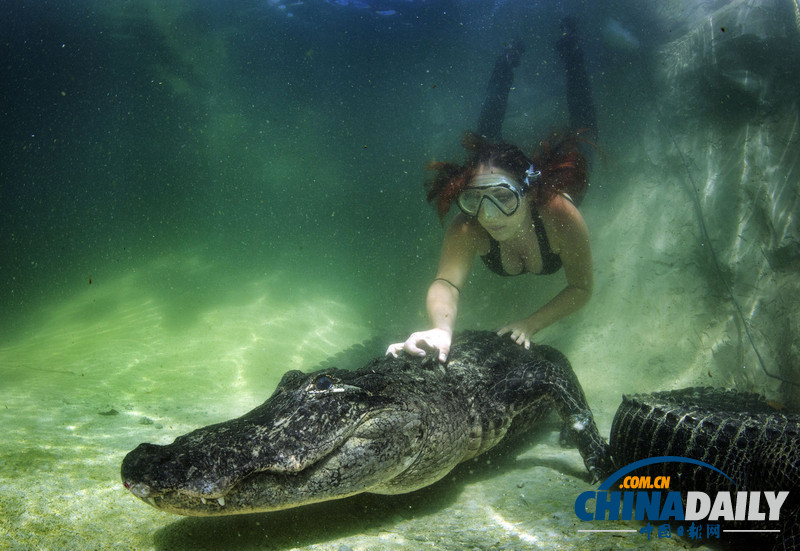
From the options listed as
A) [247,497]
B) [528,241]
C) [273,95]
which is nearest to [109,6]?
[273,95]

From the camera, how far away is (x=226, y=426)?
183 centimetres

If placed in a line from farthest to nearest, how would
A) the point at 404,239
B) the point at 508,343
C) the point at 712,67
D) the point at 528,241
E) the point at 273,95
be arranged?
1. the point at 273,95
2. the point at 404,239
3. the point at 712,67
4. the point at 528,241
5. the point at 508,343

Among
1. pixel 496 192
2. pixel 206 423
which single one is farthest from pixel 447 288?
pixel 206 423

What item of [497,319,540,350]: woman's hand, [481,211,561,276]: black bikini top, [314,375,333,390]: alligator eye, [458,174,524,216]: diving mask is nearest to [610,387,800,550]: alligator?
[497,319,540,350]: woman's hand

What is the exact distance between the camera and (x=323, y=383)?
2045 millimetres

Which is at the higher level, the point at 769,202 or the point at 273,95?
the point at 273,95

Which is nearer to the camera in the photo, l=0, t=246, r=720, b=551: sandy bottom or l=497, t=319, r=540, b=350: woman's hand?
l=0, t=246, r=720, b=551: sandy bottom

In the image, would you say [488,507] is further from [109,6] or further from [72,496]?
[109,6]

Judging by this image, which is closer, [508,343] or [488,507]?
[488,507]

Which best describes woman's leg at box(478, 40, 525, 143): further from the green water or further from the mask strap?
the mask strap

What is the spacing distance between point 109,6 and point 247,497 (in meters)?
21.2

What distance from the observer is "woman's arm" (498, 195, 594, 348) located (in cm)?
419

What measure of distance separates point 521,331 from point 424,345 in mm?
1464

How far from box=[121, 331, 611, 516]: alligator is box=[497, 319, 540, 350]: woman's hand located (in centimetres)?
95
